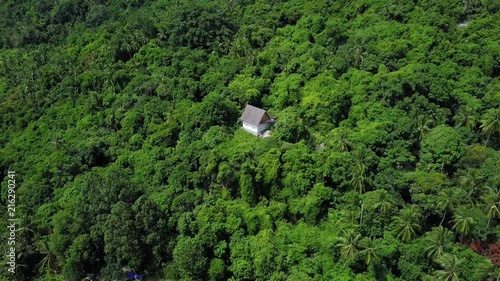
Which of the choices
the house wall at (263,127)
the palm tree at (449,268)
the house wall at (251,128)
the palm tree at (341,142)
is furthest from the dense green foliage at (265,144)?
the house wall at (263,127)

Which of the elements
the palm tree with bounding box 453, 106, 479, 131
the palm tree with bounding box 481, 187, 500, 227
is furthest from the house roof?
the palm tree with bounding box 481, 187, 500, 227

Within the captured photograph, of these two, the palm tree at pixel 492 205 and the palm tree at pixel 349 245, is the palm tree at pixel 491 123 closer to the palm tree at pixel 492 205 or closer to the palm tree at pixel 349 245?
the palm tree at pixel 492 205

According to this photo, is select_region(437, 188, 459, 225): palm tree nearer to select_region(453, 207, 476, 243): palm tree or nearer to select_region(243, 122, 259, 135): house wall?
select_region(453, 207, 476, 243): palm tree

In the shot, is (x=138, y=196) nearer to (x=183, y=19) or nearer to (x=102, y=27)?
(x=183, y=19)

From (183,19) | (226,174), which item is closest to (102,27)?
(183,19)

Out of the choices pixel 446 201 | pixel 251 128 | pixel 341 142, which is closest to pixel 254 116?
pixel 251 128

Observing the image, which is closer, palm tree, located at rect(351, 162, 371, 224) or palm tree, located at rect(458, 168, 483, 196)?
palm tree, located at rect(458, 168, 483, 196)

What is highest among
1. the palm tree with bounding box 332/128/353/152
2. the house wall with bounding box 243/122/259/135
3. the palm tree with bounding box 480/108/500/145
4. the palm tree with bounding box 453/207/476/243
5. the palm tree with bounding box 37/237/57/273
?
the palm tree with bounding box 480/108/500/145
